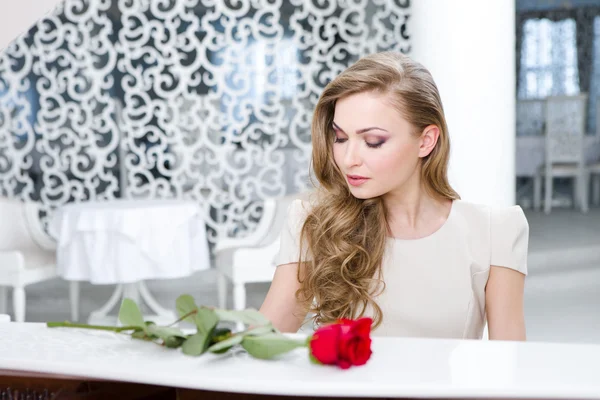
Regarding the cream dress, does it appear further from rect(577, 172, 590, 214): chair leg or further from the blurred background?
rect(577, 172, 590, 214): chair leg

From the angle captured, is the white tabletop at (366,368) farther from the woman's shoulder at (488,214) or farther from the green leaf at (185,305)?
the woman's shoulder at (488,214)

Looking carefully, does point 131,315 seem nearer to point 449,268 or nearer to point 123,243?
point 449,268

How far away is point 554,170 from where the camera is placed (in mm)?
8914

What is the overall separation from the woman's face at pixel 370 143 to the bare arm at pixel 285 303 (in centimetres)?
27

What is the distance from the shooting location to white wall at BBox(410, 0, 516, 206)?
370cm

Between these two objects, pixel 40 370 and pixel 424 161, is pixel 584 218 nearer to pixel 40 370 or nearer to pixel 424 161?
pixel 424 161

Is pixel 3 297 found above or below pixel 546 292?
above

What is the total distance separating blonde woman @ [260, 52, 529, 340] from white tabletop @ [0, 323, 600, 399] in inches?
18.1

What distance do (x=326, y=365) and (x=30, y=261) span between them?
3991 millimetres

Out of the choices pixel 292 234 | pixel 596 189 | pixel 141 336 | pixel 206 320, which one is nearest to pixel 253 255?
pixel 292 234

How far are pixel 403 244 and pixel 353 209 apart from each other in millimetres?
124

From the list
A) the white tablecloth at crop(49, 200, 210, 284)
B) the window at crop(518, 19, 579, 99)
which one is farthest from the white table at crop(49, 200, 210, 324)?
the window at crop(518, 19, 579, 99)

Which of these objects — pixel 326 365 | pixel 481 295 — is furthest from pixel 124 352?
pixel 481 295

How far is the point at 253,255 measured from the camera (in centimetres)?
431
